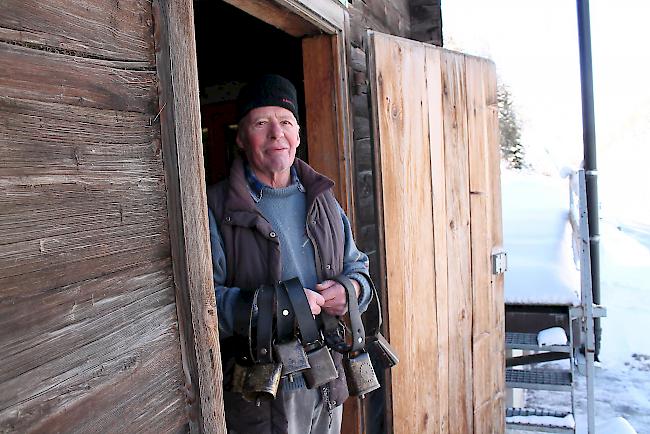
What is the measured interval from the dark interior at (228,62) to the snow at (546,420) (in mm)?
2374

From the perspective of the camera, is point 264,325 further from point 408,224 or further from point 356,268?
point 408,224

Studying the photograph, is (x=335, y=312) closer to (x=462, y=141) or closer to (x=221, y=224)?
(x=221, y=224)

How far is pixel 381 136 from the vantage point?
238 centimetres

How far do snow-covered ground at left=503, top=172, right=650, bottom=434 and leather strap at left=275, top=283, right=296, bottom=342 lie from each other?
3.35 meters

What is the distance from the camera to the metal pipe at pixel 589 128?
19.9 feet

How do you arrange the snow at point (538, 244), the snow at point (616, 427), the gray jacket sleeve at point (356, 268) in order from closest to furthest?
the gray jacket sleeve at point (356, 268) < the snow at point (616, 427) < the snow at point (538, 244)

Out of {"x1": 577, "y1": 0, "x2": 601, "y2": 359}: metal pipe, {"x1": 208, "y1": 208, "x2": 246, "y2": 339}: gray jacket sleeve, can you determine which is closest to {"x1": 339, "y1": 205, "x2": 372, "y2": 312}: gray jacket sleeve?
{"x1": 208, "y1": 208, "x2": 246, "y2": 339}: gray jacket sleeve

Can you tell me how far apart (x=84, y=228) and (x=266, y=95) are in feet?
3.28

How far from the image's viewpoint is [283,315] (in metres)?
1.60

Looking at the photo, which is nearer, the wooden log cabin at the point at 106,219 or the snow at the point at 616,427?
the wooden log cabin at the point at 106,219

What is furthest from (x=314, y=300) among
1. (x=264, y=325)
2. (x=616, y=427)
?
(x=616, y=427)

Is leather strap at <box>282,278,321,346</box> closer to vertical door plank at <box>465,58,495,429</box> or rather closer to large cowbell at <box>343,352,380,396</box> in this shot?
large cowbell at <box>343,352,380,396</box>

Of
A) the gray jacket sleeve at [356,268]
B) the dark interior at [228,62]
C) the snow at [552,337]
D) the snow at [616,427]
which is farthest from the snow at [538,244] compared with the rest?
the gray jacket sleeve at [356,268]

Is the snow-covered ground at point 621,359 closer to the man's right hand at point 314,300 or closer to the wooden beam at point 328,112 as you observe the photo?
the wooden beam at point 328,112
